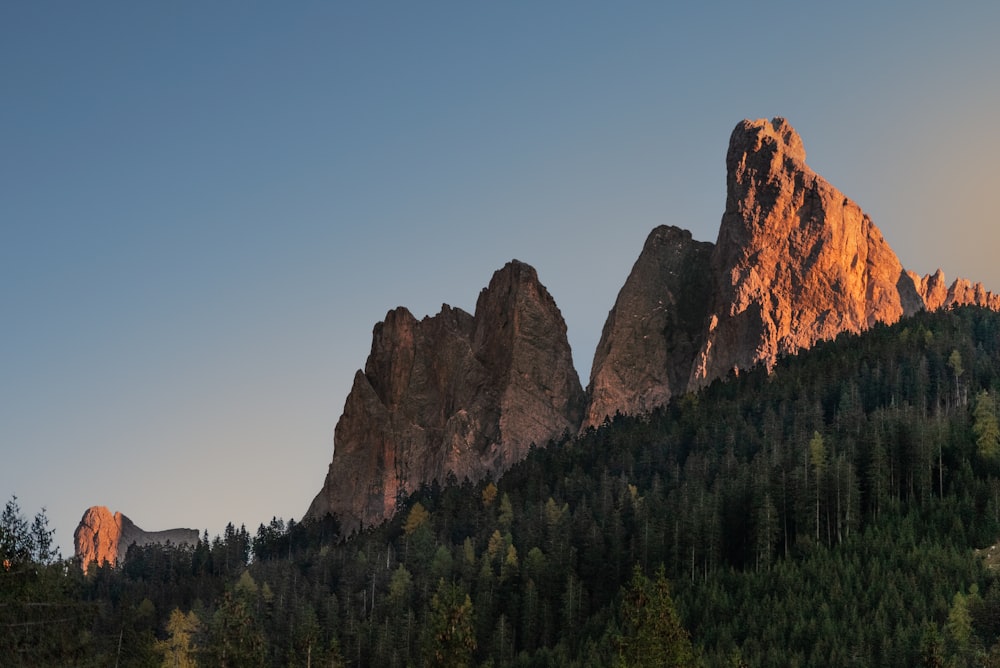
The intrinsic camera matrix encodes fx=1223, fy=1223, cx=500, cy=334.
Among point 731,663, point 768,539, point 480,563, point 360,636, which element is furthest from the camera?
point 480,563

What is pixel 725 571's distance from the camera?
135 meters

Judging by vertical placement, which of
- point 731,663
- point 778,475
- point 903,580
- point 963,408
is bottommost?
point 731,663

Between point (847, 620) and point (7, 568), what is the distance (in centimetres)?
7926

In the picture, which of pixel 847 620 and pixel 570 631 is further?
pixel 570 631

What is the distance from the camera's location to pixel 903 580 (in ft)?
378

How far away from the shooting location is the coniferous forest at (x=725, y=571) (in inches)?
3885

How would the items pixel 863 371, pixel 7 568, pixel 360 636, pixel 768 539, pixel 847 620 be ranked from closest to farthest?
pixel 7 568 → pixel 847 620 → pixel 768 539 → pixel 360 636 → pixel 863 371

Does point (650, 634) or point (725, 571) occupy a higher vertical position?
point (725, 571)

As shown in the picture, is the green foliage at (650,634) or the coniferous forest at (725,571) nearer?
the green foliage at (650,634)

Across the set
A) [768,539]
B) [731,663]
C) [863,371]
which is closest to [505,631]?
[768,539]

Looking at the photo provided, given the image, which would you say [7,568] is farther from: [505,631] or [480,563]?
[480,563]

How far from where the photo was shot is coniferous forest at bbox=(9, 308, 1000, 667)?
9869cm

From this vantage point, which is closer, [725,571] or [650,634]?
[650,634]

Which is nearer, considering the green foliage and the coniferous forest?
the green foliage
